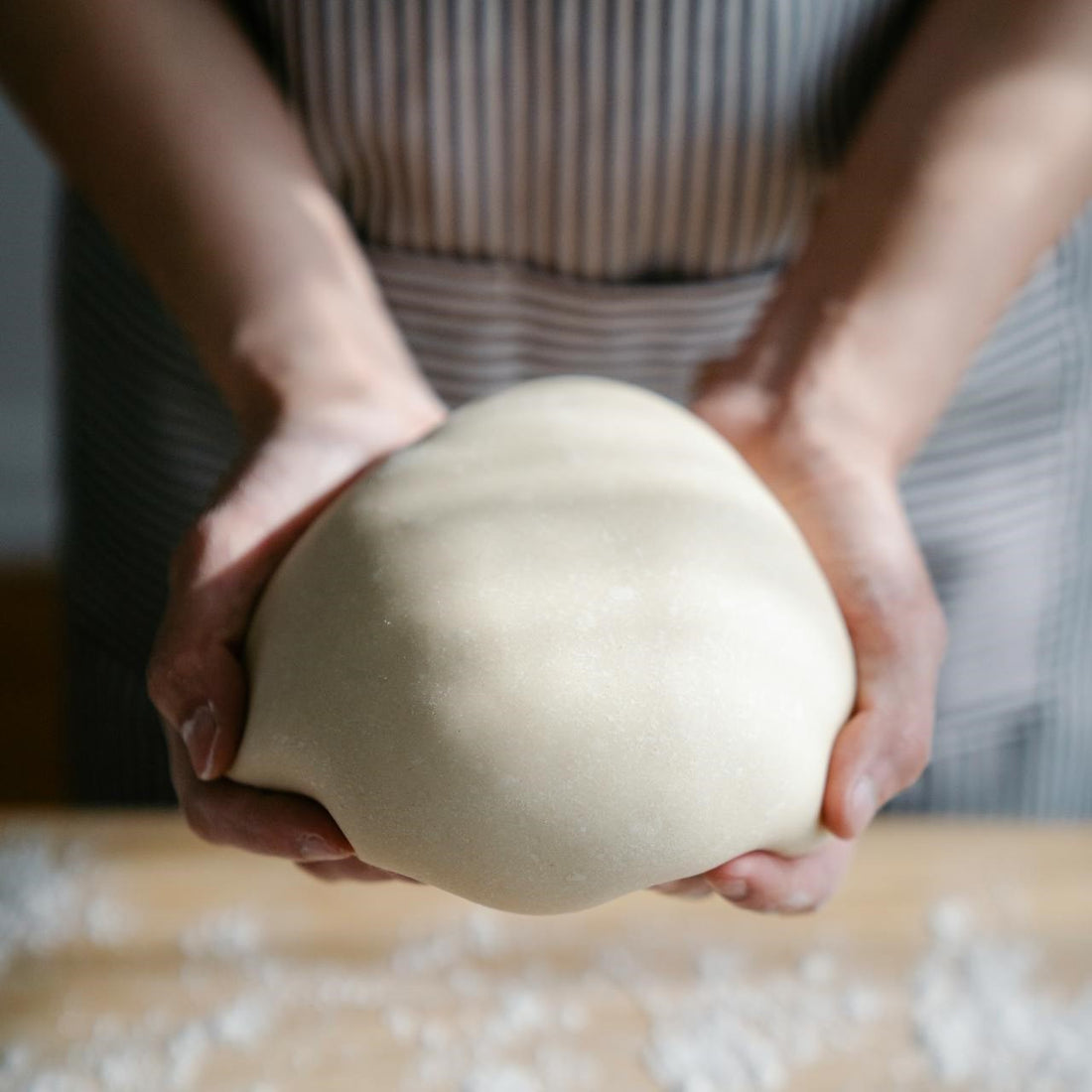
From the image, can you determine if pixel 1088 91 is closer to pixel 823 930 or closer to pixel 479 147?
pixel 479 147

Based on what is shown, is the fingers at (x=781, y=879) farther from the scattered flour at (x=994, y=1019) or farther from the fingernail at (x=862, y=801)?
the scattered flour at (x=994, y=1019)

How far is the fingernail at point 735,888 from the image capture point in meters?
0.58

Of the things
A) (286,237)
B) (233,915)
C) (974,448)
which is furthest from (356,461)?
(974,448)

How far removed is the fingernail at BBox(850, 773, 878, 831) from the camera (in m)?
0.58

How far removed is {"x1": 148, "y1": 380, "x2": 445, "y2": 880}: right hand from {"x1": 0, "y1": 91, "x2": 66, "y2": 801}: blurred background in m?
1.30

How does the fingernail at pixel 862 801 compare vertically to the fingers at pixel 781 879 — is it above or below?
above

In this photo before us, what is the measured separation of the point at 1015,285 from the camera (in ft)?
2.55

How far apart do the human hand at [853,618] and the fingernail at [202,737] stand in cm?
22

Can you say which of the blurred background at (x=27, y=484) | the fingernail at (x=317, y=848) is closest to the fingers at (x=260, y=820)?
the fingernail at (x=317, y=848)

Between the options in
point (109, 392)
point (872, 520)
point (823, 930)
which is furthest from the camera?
point (109, 392)

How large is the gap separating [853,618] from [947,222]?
247 millimetres

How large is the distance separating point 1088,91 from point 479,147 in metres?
0.36

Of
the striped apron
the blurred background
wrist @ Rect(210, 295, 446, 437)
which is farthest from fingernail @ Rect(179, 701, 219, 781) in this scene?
the blurred background

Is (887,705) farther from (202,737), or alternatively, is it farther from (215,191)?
(215,191)
